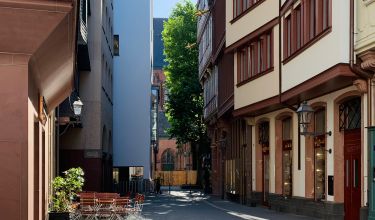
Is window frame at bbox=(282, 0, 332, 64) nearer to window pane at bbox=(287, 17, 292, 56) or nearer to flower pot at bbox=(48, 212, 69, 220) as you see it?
window pane at bbox=(287, 17, 292, 56)

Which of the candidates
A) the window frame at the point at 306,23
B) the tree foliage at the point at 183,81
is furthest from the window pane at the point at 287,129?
the tree foliage at the point at 183,81

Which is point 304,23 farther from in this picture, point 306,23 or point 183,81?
point 183,81

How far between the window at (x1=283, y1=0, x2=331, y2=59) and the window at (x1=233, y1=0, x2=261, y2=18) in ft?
13.6

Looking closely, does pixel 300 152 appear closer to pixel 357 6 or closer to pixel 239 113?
pixel 239 113

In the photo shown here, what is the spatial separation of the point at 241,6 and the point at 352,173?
12339 millimetres

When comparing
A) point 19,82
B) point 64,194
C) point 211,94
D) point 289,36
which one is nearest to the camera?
point 19,82

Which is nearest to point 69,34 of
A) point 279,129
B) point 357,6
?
point 357,6

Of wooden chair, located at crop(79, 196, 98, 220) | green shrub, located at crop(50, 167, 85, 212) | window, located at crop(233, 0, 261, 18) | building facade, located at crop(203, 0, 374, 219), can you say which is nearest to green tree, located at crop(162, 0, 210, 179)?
building facade, located at crop(203, 0, 374, 219)

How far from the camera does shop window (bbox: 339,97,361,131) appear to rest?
63.5 ft

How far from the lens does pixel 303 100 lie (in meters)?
23.3

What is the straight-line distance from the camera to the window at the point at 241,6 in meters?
28.6

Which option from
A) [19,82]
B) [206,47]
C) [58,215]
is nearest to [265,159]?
[58,215]

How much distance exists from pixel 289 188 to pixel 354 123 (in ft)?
24.3

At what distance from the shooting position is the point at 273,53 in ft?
85.8
